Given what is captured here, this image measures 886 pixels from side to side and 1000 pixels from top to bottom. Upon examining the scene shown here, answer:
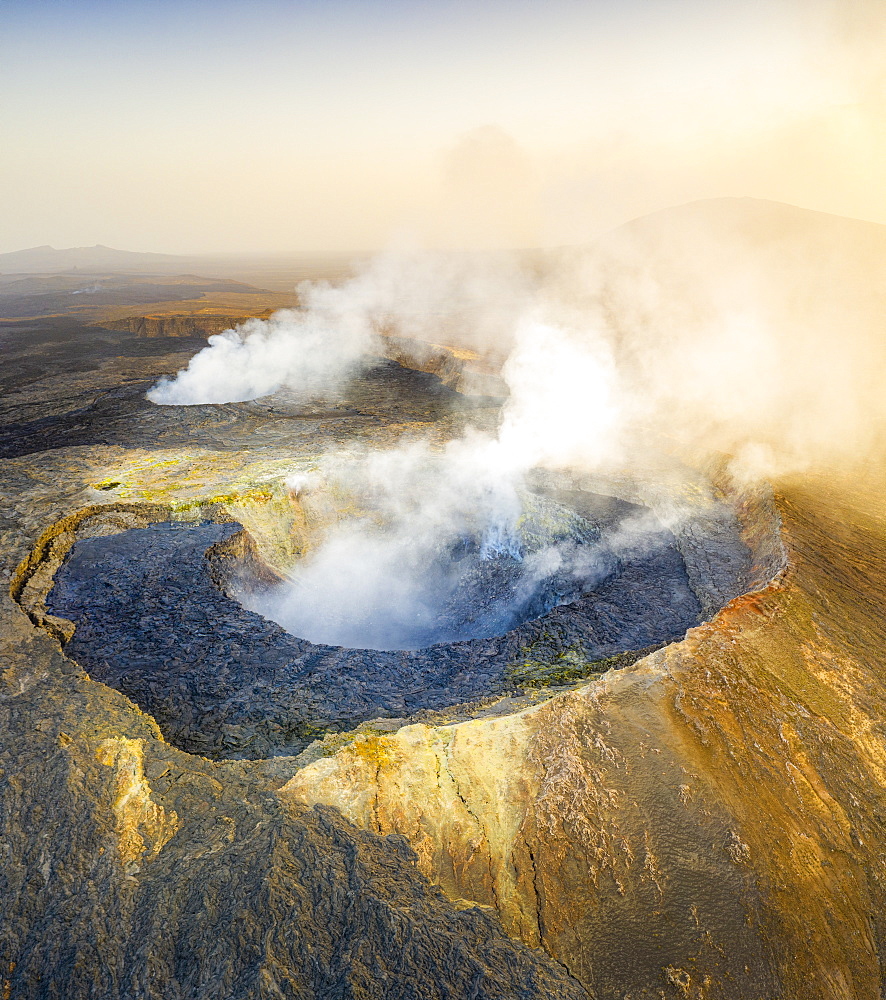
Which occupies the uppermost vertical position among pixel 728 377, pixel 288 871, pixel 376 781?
pixel 288 871

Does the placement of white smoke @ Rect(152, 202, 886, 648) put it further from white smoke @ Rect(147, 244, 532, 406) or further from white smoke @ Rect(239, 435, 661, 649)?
white smoke @ Rect(147, 244, 532, 406)

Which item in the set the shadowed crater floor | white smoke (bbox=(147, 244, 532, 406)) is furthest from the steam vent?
white smoke (bbox=(147, 244, 532, 406))

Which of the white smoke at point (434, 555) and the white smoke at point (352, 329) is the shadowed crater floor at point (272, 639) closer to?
the white smoke at point (434, 555)

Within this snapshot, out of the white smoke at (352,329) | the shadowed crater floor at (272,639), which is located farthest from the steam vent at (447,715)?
the white smoke at (352,329)

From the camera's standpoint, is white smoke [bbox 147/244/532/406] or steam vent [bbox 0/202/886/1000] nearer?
steam vent [bbox 0/202/886/1000]

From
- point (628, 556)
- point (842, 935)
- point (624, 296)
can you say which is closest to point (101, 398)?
point (628, 556)

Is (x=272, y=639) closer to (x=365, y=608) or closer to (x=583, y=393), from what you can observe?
(x=365, y=608)

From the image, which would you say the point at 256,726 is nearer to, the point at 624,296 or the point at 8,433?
the point at 8,433
